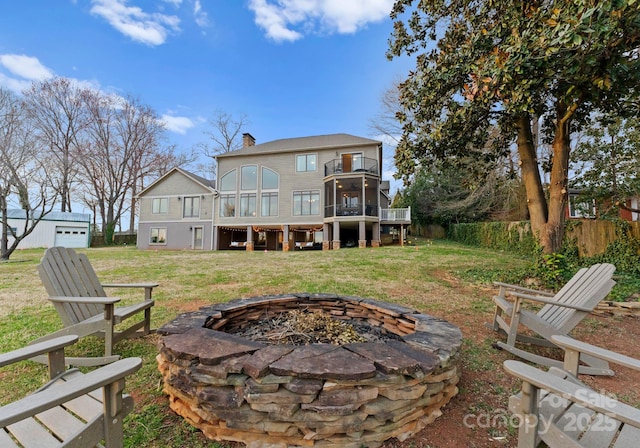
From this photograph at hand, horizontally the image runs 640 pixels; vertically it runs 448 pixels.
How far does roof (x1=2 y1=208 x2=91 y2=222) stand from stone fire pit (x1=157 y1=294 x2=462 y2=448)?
2605 centimetres

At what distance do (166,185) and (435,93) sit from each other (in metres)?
19.5

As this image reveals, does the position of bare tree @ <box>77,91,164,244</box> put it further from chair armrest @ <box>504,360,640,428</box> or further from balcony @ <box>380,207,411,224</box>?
chair armrest @ <box>504,360,640,428</box>

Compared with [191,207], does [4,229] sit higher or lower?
lower

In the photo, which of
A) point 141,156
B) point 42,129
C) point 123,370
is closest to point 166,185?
point 141,156

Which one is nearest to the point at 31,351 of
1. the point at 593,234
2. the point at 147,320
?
the point at 147,320

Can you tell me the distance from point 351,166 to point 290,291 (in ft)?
41.3

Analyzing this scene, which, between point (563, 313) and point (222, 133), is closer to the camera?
point (563, 313)

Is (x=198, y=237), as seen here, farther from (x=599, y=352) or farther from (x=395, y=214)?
(x=599, y=352)

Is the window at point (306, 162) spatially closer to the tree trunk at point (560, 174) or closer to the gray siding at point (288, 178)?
the gray siding at point (288, 178)

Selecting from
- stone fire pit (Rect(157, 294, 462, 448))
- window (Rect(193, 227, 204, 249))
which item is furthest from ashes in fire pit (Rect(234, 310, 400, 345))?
window (Rect(193, 227, 204, 249))

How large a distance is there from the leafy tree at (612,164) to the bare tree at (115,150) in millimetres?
29010

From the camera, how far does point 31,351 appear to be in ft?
4.79

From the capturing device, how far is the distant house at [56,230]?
64.7ft

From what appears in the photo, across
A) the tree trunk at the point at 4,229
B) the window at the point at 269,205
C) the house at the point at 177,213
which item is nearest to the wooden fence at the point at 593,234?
the window at the point at 269,205
